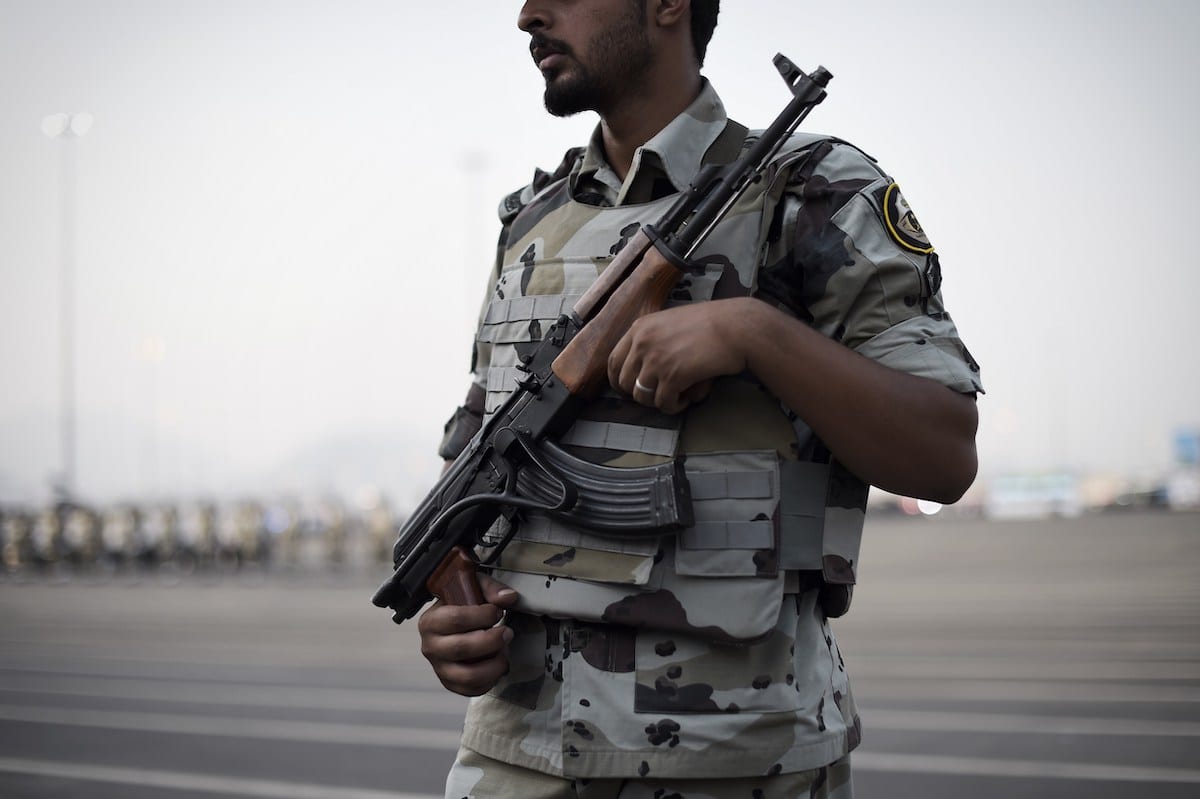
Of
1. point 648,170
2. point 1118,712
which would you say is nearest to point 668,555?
point 648,170

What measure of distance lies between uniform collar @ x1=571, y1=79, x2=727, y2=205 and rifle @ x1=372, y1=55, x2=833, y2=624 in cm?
9

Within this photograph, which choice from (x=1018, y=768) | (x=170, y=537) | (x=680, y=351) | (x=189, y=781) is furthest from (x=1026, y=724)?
(x=170, y=537)

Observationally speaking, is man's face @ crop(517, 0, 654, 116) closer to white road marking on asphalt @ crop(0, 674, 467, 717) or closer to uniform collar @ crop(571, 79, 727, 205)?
uniform collar @ crop(571, 79, 727, 205)

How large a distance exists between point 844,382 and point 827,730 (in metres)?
0.51

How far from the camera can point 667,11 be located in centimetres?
201

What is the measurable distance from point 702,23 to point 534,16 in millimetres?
289

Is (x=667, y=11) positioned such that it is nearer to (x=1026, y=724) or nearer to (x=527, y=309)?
(x=527, y=309)

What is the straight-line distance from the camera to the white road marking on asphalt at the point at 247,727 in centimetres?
739

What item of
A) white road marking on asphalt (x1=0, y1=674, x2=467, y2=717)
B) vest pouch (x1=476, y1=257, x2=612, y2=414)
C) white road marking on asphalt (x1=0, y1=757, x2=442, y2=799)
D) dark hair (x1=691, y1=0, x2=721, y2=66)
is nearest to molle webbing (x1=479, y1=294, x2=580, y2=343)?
vest pouch (x1=476, y1=257, x2=612, y2=414)

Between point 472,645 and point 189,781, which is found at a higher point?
point 472,645

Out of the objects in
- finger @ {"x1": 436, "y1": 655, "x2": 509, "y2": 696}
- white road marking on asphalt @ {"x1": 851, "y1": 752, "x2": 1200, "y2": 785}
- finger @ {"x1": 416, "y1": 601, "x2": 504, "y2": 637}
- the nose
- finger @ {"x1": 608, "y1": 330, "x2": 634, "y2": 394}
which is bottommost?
white road marking on asphalt @ {"x1": 851, "y1": 752, "x2": 1200, "y2": 785}

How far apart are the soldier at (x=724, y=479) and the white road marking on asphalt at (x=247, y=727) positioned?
519cm

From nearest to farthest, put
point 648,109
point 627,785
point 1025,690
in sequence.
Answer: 1. point 627,785
2. point 648,109
3. point 1025,690

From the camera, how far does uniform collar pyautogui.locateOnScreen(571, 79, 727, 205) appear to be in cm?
203
